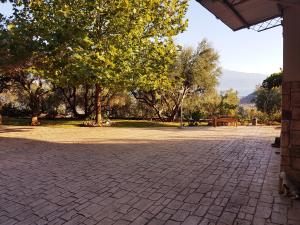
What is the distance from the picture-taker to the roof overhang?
225 inches

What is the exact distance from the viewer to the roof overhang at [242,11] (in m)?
5.71

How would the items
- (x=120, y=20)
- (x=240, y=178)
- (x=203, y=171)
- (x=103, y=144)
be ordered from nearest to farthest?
(x=240, y=178), (x=203, y=171), (x=103, y=144), (x=120, y=20)

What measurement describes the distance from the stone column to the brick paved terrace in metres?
0.67

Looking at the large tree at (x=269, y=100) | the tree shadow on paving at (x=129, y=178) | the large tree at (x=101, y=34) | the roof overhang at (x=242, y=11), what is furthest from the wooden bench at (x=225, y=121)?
the roof overhang at (x=242, y=11)

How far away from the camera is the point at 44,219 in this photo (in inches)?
183

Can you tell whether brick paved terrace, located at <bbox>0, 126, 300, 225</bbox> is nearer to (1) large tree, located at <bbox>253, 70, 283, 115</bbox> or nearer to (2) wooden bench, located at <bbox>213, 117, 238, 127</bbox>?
(2) wooden bench, located at <bbox>213, 117, 238, 127</bbox>

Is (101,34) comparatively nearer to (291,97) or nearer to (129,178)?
(129,178)

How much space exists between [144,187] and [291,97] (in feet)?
12.0

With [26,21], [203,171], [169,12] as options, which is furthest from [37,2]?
[203,171]

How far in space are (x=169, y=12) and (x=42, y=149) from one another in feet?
39.5

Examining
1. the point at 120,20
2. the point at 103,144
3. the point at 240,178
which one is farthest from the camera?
the point at 120,20

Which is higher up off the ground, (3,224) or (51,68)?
(51,68)

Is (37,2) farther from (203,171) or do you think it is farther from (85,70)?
(203,171)

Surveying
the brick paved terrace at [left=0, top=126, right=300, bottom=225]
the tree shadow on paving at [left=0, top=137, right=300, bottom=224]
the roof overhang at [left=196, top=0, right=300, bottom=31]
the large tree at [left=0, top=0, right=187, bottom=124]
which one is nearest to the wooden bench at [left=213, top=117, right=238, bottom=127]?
the large tree at [left=0, top=0, right=187, bottom=124]
